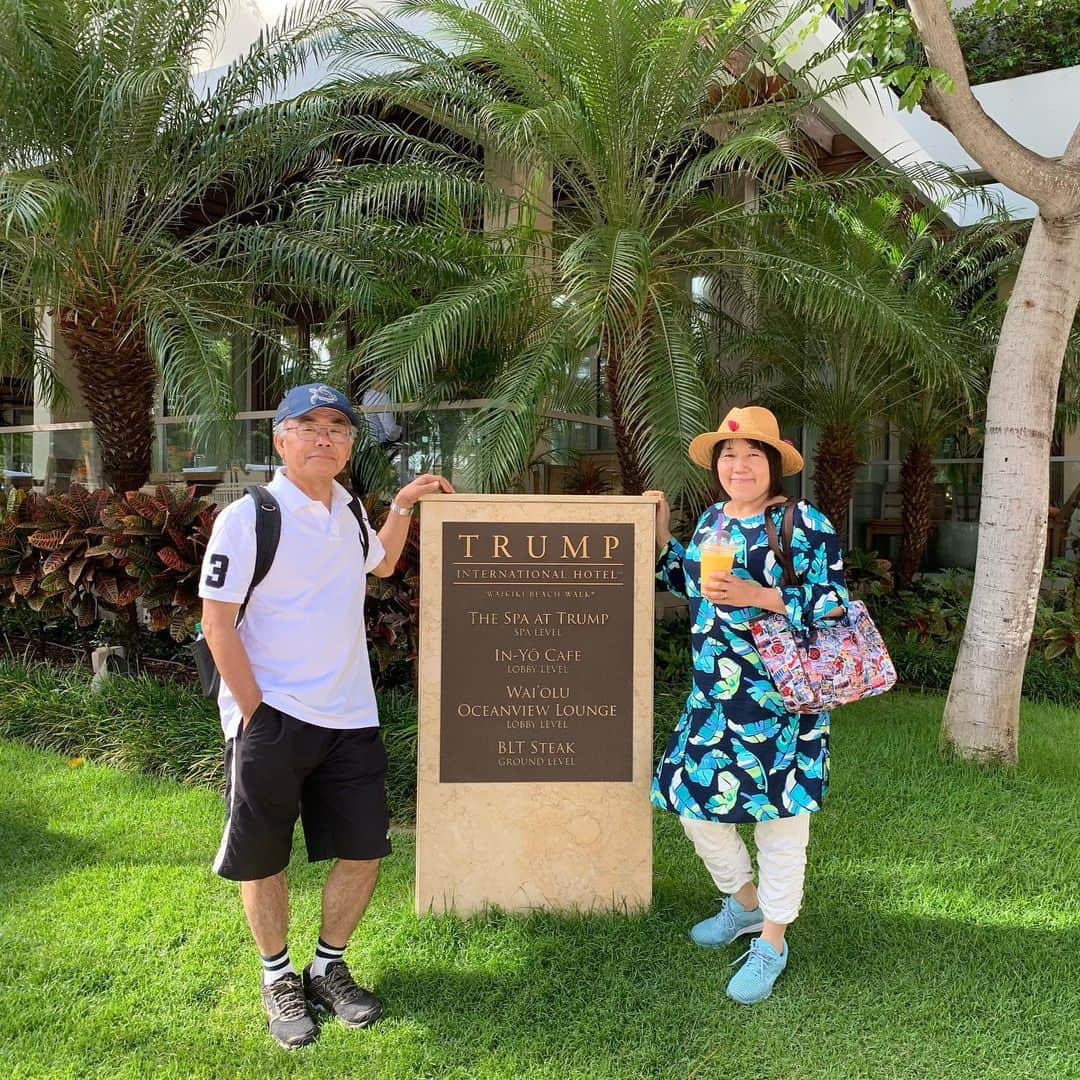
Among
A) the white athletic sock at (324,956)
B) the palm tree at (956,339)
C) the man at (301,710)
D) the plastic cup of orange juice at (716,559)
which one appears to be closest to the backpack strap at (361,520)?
the man at (301,710)

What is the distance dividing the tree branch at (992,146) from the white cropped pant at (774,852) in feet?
13.1

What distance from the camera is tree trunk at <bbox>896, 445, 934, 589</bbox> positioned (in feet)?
34.0

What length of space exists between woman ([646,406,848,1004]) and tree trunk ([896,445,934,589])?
792cm

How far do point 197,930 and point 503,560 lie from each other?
1787 millimetres

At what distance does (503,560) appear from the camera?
3482 mm

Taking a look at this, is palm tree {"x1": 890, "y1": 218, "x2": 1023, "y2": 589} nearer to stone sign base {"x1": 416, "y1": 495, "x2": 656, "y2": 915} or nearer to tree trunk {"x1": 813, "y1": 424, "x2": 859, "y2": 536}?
tree trunk {"x1": 813, "y1": 424, "x2": 859, "y2": 536}

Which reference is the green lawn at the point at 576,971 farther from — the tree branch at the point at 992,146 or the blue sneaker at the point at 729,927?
the tree branch at the point at 992,146

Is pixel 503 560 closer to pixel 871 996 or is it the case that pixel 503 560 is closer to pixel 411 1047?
pixel 411 1047

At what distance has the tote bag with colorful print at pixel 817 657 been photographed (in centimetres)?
282

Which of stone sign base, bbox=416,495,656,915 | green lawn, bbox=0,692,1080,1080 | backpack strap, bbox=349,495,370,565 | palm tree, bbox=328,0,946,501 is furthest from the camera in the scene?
palm tree, bbox=328,0,946,501

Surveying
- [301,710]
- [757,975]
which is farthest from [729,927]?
[301,710]

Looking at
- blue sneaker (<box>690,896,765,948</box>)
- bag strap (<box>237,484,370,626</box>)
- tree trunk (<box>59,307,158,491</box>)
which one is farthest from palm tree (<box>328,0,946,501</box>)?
bag strap (<box>237,484,370,626</box>)

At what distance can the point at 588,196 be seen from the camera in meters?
6.82

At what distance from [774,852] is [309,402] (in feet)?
6.71
